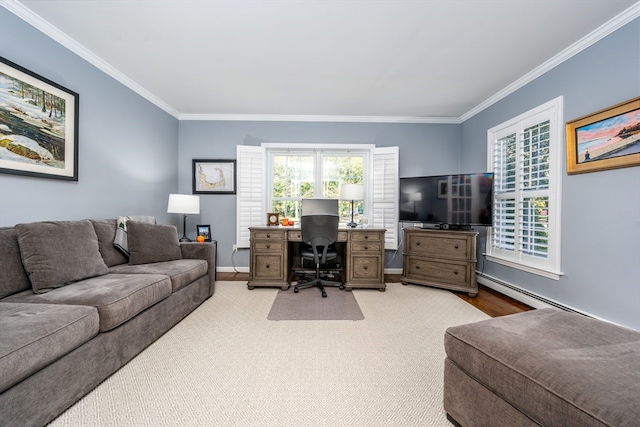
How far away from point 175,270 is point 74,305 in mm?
862

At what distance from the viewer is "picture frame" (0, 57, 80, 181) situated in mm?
1874

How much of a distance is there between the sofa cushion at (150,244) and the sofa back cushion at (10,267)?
783mm

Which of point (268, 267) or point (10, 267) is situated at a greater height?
point (10, 267)

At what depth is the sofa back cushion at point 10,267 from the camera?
1632 millimetres

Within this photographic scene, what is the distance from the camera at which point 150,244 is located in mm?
2578

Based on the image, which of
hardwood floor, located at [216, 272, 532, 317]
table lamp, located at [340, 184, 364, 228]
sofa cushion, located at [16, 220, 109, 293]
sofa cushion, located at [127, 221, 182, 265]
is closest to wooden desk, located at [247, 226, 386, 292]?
table lamp, located at [340, 184, 364, 228]

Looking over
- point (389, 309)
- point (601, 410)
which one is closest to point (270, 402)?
point (601, 410)

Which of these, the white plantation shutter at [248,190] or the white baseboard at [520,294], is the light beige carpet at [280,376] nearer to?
the white baseboard at [520,294]

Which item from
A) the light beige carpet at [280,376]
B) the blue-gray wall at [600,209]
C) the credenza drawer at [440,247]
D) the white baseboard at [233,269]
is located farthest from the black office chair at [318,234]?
the blue-gray wall at [600,209]

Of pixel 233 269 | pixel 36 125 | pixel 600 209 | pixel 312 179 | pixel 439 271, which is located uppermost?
pixel 36 125

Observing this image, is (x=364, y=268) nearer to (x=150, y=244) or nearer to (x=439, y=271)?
(x=439, y=271)

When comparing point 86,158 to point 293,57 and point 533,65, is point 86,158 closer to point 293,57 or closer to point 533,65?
point 293,57

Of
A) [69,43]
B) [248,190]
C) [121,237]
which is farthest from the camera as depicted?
[248,190]

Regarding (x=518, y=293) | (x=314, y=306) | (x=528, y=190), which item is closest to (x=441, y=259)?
(x=518, y=293)
